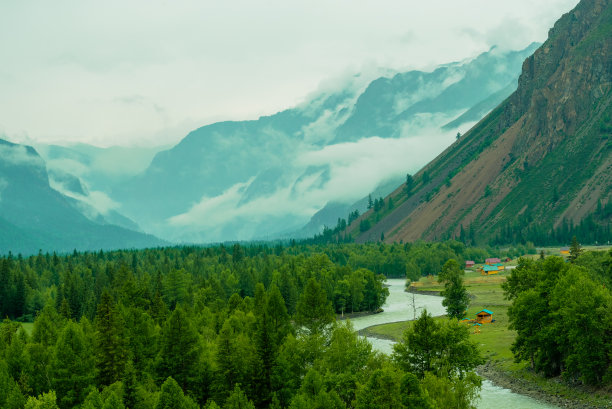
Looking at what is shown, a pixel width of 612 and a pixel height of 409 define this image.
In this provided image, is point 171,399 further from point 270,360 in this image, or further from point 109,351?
point 109,351

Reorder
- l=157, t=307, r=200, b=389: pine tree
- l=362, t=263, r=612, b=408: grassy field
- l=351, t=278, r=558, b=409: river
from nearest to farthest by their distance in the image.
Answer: l=157, t=307, r=200, b=389: pine tree, l=362, t=263, r=612, b=408: grassy field, l=351, t=278, r=558, b=409: river

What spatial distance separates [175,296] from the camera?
167 meters

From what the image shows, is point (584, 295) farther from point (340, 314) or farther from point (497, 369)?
point (340, 314)

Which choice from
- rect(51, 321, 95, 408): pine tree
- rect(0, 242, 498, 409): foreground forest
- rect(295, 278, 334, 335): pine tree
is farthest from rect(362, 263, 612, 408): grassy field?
rect(51, 321, 95, 408): pine tree

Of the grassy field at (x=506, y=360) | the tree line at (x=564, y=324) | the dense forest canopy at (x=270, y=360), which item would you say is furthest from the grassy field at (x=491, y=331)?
the dense forest canopy at (x=270, y=360)

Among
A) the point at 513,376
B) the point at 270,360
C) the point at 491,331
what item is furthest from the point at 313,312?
the point at 491,331

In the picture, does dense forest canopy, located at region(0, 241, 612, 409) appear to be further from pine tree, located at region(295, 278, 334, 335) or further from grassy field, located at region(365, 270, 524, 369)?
grassy field, located at region(365, 270, 524, 369)

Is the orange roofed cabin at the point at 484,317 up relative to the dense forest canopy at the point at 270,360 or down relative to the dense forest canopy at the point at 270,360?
down

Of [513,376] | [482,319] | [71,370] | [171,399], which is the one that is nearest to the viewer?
[171,399]

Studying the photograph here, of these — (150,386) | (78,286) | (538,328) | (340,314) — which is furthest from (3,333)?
(340,314)

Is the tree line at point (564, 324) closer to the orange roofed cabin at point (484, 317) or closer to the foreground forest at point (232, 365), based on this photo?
the foreground forest at point (232, 365)

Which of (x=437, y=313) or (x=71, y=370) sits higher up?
(x=71, y=370)

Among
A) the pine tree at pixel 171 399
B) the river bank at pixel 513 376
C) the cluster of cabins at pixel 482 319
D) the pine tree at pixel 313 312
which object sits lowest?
the river bank at pixel 513 376

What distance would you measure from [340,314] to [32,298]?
86.1 m
